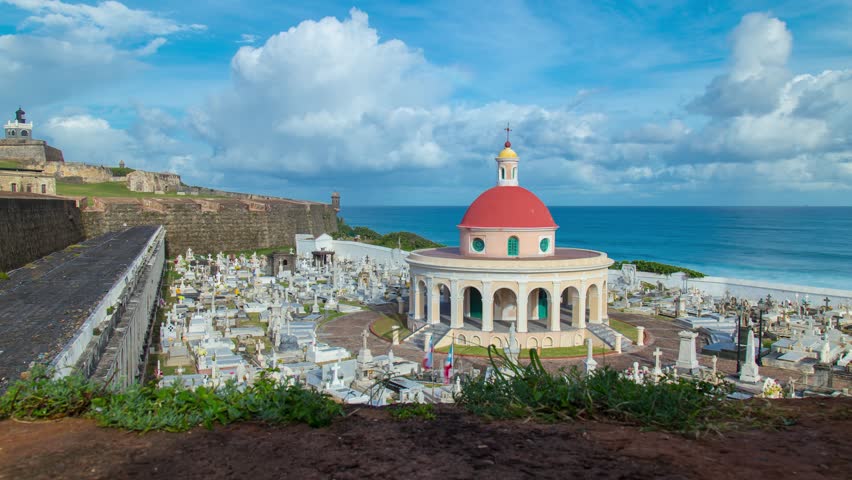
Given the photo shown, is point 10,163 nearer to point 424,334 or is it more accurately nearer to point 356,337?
point 356,337

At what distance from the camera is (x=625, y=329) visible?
21.7m

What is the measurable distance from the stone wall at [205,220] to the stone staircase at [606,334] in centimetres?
3273

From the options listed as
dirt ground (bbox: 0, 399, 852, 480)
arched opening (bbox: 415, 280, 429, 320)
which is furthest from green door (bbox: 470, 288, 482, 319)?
dirt ground (bbox: 0, 399, 852, 480)

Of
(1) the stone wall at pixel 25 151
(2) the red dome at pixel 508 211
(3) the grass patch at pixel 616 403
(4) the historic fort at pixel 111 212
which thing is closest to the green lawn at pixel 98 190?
(4) the historic fort at pixel 111 212

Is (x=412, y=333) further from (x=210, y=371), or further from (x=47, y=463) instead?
(x=47, y=463)

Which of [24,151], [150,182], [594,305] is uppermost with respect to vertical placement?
[24,151]

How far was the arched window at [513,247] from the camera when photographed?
821 inches

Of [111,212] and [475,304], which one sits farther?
[111,212]

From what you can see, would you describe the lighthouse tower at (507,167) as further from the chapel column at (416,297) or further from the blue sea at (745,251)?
the blue sea at (745,251)

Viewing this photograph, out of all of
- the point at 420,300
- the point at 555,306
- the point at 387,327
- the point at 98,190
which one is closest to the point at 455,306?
the point at 420,300

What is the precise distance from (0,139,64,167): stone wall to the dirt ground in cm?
5900

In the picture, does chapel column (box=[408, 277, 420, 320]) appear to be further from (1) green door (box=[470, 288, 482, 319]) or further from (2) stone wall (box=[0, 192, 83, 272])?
(2) stone wall (box=[0, 192, 83, 272])

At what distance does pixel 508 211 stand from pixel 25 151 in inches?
2027

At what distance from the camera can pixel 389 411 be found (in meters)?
5.29
